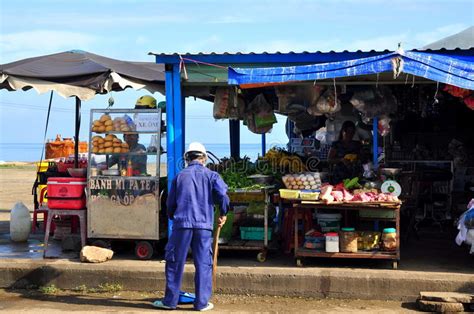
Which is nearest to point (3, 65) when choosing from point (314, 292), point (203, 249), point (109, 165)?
point (109, 165)

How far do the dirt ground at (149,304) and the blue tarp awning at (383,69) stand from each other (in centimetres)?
257

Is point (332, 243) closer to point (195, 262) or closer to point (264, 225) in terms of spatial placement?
point (264, 225)

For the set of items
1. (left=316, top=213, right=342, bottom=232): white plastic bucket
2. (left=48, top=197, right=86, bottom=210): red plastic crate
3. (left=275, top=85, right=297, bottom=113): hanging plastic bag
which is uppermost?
(left=275, top=85, right=297, bottom=113): hanging plastic bag

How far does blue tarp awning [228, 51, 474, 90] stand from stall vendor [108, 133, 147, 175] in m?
1.81

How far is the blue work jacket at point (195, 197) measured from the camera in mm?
6973

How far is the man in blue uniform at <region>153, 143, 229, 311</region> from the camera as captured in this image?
697 cm

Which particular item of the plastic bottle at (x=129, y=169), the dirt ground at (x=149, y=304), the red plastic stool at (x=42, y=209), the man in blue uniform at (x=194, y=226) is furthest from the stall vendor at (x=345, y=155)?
the red plastic stool at (x=42, y=209)

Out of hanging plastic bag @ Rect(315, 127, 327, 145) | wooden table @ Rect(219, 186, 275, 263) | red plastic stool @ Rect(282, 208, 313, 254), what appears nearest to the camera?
wooden table @ Rect(219, 186, 275, 263)

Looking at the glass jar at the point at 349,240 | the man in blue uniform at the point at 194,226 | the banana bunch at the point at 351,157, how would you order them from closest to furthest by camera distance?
the man in blue uniform at the point at 194,226, the glass jar at the point at 349,240, the banana bunch at the point at 351,157

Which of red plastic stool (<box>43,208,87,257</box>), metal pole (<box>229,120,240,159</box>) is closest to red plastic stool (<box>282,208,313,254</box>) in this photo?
red plastic stool (<box>43,208,87,257</box>)

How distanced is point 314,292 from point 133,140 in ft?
10.5

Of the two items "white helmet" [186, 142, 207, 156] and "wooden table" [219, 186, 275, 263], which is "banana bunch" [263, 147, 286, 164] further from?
"white helmet" [186, 142, 207, 156]

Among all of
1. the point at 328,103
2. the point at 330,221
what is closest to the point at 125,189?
the point at 330,221

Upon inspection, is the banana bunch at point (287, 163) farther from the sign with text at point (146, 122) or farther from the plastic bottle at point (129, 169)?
the plastic bottle at point (129, 169)
